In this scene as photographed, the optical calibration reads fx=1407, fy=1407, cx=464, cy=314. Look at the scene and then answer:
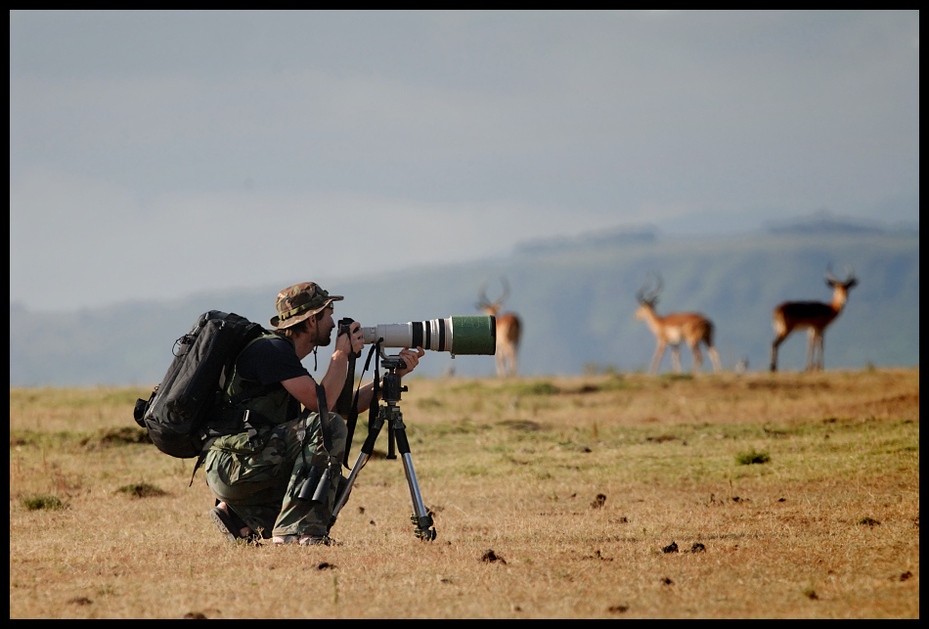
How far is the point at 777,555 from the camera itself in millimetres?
7836

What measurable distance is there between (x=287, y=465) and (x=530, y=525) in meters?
2.04

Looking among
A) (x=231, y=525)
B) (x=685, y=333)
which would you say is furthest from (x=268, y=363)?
(x=685, y=333)

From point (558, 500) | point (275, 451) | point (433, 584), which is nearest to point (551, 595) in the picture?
point (433, 584)

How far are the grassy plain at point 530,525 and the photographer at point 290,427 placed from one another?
0.27m

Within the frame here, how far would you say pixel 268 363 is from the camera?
7840 millimetres

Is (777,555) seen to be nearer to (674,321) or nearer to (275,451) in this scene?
(275,451)

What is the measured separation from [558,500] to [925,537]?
3065mm

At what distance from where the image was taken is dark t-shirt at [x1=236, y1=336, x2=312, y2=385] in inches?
309

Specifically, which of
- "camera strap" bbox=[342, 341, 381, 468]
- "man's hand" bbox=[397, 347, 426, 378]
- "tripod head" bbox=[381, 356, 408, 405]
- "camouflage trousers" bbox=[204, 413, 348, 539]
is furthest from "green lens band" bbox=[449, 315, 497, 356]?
"camouflage trousers" bbox=[204, 413, 348, 539]

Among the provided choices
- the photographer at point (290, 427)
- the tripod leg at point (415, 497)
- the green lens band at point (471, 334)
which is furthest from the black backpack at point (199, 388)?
the green lens band at point (471, 334)

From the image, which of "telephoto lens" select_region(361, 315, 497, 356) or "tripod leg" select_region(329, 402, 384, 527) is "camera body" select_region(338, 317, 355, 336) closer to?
"telephoto lens" select_region(361, 315, 497, 356)
